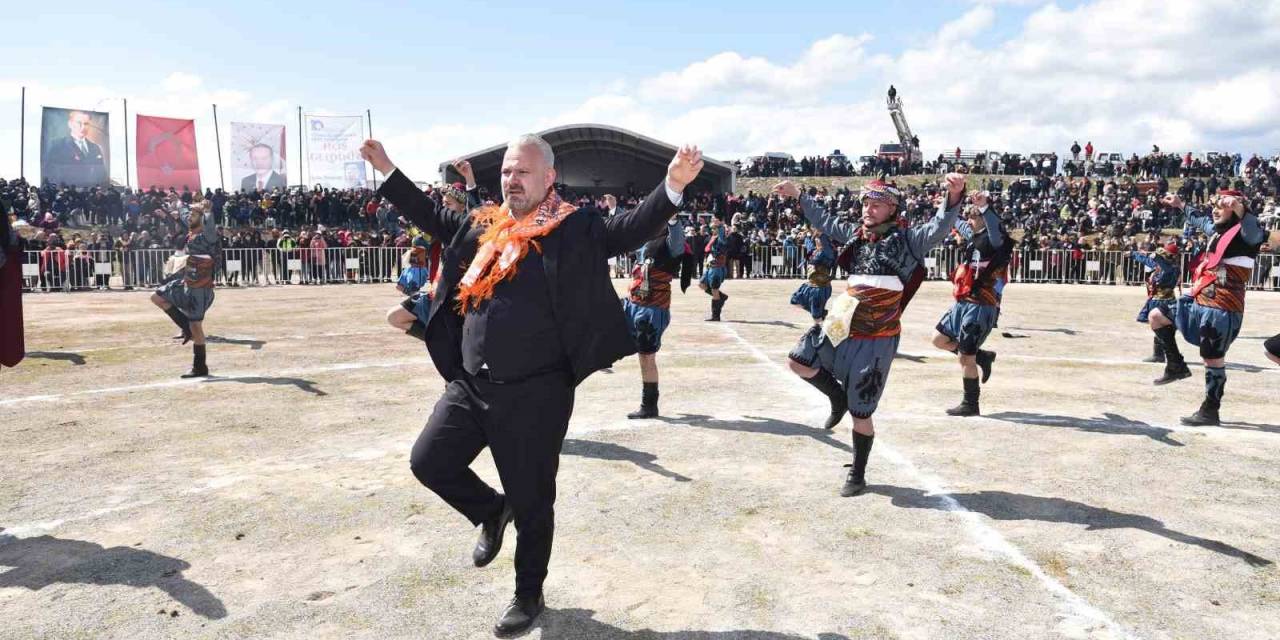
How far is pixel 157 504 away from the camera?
547 cm

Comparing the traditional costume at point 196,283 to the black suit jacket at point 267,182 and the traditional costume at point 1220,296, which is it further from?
the black suit jacket at point 267,182

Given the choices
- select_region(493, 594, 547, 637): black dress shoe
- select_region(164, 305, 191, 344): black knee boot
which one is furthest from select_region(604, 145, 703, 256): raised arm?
select_region(164, 305, 191, 344): black knee boot

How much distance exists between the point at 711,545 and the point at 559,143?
39967mm

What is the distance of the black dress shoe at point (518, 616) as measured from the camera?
12.2ft

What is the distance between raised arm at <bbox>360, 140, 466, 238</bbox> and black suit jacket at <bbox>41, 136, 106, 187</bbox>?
3553 centimetres

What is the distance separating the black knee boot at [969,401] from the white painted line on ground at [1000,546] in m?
1.48

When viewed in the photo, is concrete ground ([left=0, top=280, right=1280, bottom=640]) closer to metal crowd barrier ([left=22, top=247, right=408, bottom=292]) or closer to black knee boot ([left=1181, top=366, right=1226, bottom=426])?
black knee boot ([left=1181, top=366, right=1226, bottom=426])

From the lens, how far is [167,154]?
35.4 metres

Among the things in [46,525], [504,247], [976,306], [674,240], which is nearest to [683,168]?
[504,247]

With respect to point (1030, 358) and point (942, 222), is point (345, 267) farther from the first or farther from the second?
point (942, 222)

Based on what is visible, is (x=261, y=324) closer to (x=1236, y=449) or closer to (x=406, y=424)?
(x=406, y=424)

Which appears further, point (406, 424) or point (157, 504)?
point (406, 424)

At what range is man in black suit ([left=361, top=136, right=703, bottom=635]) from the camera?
3707 mm

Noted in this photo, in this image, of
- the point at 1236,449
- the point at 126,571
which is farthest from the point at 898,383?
the point at 126,571
